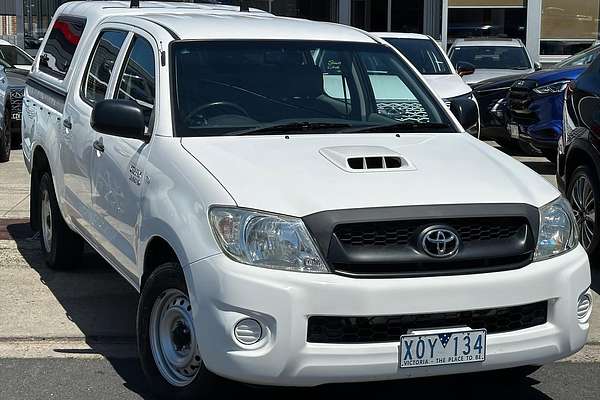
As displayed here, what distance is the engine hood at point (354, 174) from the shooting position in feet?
14.1

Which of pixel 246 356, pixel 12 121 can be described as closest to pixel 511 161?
pixel 246 356

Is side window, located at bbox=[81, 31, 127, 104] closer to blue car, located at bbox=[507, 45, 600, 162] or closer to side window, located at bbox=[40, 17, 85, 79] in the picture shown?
side window, located at bbox=[40, 17, 85, 79]

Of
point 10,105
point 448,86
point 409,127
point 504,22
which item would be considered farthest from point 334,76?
point 504,22

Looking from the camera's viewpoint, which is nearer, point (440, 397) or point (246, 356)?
point (246, 356)

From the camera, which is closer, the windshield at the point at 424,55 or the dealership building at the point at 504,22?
the windshield at the point at 424,55

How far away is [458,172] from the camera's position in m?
4.69

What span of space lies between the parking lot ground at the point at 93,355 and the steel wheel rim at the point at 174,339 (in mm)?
200

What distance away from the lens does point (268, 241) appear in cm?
417

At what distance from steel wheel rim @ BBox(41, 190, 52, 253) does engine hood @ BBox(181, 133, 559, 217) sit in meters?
2.61

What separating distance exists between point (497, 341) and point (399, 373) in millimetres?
437

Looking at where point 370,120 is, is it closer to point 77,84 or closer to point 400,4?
Answer: point 77,84

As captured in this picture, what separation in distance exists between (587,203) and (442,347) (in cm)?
358

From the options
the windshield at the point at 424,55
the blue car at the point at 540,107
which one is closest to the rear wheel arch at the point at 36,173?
the blue car at the point at 540,107

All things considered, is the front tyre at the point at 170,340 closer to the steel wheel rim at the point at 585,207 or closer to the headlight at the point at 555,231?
the headlight at the point at 555,231
